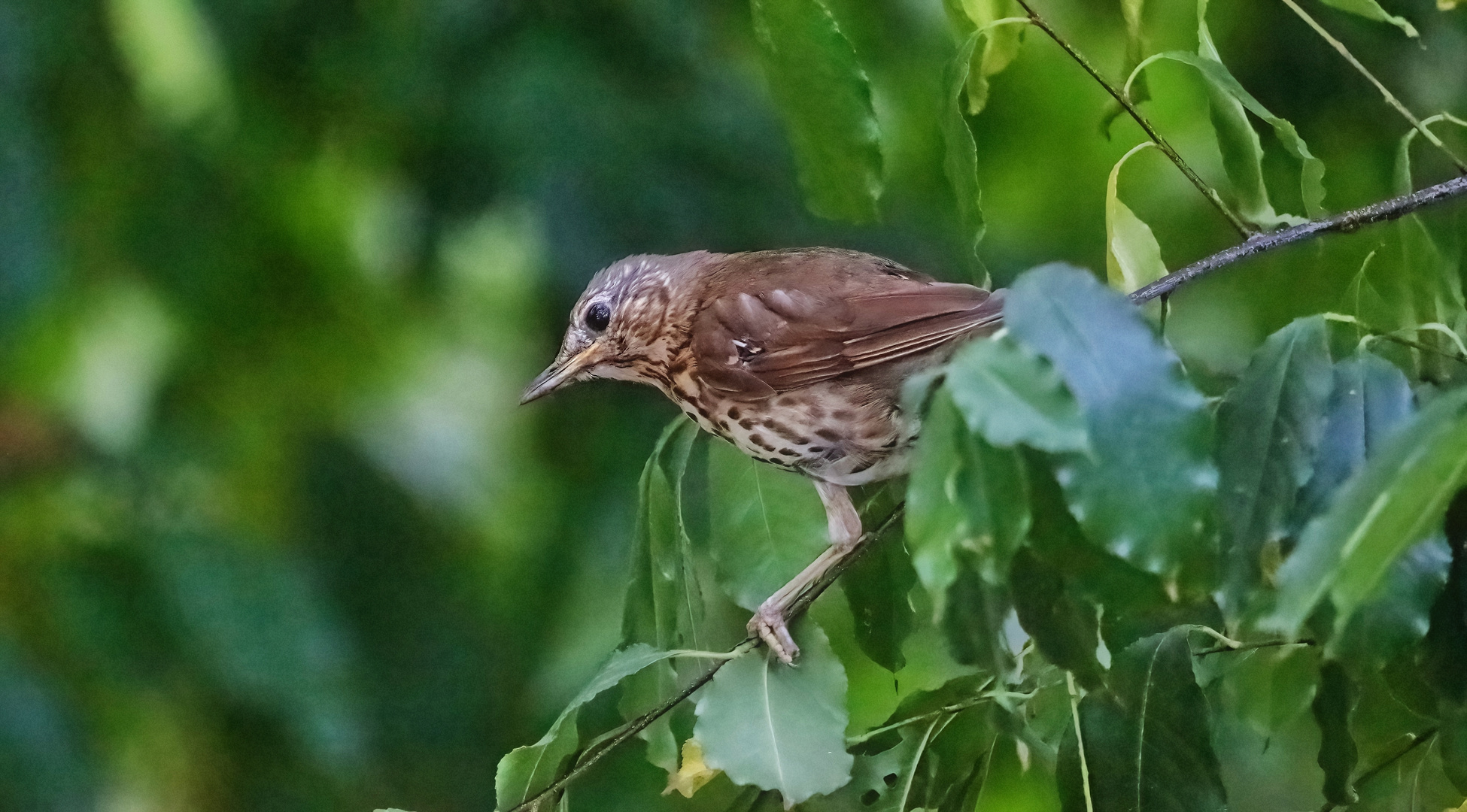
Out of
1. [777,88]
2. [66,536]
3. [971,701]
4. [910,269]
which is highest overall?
[66,536]

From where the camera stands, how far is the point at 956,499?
320 millimetres

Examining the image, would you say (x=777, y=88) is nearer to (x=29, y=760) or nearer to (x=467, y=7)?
(x=467, y=7)

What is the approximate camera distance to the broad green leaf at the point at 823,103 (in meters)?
0.54

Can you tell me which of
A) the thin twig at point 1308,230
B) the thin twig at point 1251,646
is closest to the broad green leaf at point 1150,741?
the thin twig at point 1251,646

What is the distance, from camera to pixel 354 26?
0.85m

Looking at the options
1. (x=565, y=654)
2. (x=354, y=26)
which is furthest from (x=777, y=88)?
(x=565, y=654)

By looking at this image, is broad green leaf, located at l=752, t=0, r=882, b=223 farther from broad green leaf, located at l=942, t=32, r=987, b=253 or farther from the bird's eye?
the bird's eye

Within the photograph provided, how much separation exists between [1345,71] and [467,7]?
579 mm

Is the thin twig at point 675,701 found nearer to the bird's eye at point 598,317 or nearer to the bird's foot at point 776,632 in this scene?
the bird's foot at point 776,632

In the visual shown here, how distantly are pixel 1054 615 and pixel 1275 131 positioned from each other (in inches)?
11.6

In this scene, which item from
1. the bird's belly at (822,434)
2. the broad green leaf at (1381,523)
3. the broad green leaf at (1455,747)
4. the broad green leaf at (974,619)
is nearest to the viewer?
the broad green leaf at (1381,523)

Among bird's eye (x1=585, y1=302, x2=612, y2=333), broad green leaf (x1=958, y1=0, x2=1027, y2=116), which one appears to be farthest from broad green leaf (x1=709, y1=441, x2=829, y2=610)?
broad green leaf (x1=958, y1=0, x2=1027, y2=116)

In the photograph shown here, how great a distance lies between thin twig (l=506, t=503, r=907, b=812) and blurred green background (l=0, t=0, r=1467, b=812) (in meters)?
0.23

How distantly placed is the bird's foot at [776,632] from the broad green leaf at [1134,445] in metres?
0.22
